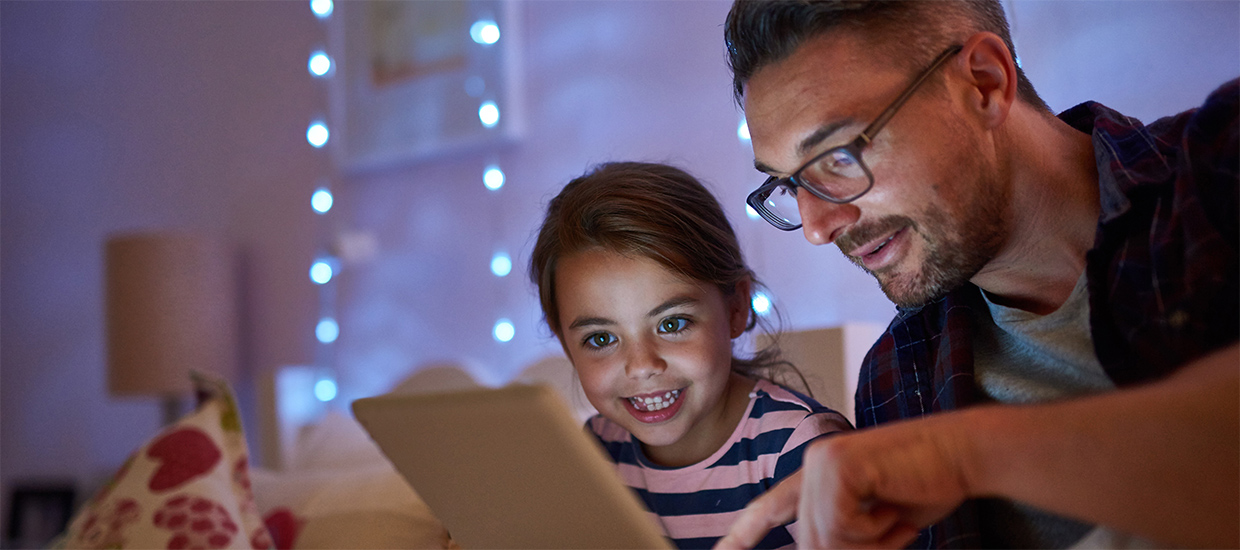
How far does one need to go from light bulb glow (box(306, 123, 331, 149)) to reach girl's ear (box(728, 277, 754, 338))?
1646 mm

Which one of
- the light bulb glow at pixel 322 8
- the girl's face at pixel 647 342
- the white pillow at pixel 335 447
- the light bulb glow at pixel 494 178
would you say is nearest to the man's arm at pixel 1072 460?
the girl's face at pixel 647 342

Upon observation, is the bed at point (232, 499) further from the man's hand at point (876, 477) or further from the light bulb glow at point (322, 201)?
the light bulb glow at point (322, 201)

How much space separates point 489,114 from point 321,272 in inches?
28.5

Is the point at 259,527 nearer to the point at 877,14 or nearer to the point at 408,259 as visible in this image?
the point at 877,14

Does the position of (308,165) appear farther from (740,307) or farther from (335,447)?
(740,307)

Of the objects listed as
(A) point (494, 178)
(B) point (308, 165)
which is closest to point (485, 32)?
(A) point (494, 178)

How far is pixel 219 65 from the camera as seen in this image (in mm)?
2857

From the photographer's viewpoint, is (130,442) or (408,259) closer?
(408,259)

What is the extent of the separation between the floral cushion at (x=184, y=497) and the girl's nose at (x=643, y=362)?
0.55m

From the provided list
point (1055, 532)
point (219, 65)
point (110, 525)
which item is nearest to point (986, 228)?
point (1055, 532)

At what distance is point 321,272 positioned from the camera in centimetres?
250

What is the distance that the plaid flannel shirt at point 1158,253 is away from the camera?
0.73 m

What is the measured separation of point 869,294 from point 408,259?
1345 millimetres

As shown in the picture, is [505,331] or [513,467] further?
[505,331]
